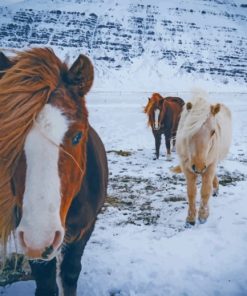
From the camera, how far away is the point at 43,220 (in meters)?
1.52

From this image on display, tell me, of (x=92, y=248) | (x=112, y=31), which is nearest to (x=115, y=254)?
(x=92, y=248)

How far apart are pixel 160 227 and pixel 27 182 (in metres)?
3.33

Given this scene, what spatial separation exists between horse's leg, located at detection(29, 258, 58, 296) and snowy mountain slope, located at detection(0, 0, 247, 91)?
→ 44.3 meters

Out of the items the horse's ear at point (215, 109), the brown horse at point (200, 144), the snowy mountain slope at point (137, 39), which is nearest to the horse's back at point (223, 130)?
the brown horse at point (200, 144)

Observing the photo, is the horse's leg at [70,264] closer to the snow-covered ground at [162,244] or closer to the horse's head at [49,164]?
the snow-covered ground at [162,244]

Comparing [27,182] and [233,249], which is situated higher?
[27,182]

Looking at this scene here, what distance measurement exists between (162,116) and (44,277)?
720 cm

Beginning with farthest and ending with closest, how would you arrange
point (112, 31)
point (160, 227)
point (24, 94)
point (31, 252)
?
point (112, 31), point (160, 227), point (24, 94), point (31, 252)

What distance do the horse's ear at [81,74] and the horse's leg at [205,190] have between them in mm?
3070

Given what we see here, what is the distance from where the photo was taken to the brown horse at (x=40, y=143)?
5.04ft

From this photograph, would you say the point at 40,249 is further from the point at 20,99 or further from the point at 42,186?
the point at 20,99

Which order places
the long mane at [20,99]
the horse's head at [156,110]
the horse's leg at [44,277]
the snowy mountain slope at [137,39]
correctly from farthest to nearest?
1. the snowy mountain slope at [137,39]
2. the horse's head at [156,110]
3. the horse's leg at [44,277]
4. the long mane at [20,99]

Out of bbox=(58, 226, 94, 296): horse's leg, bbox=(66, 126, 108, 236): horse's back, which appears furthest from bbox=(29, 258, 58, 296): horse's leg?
bbox=(66, 126, 108, 236): horse's back

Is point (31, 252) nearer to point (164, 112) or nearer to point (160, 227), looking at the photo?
point (160, 227)
